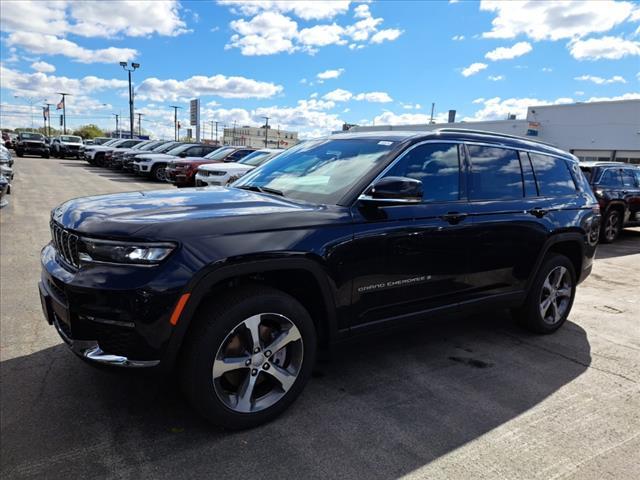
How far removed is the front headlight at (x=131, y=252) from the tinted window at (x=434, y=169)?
1690 millimetres

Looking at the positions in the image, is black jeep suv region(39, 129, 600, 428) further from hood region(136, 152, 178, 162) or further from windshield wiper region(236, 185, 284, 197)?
hood region(136, 152, 178, 162)

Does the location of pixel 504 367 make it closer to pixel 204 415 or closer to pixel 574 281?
pixel 574 281

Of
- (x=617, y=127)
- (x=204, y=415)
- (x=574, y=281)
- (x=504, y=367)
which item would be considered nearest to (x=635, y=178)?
(x=574, y=281)

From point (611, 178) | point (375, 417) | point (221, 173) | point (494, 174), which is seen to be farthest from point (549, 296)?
point (221, 173)

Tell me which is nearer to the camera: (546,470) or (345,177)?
(546,470)

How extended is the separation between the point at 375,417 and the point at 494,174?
7.36 ft

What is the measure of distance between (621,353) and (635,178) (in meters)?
9.00

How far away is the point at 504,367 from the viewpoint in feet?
12.8

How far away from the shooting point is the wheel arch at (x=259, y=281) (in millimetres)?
2525

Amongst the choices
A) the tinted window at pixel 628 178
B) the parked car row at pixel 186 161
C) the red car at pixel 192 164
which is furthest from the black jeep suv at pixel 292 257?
the red car at pixel 192 164

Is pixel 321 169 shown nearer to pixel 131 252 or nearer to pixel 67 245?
pixel 131 252

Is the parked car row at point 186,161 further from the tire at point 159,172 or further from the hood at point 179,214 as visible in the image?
the hood at point 179,214

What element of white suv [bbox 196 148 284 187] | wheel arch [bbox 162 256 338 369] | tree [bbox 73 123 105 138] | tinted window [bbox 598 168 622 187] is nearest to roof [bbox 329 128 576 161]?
wheel arch [bbox 162 256 338 369]

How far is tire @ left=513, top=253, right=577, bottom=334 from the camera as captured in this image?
4480 millimetres
